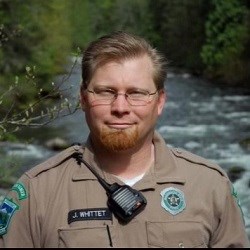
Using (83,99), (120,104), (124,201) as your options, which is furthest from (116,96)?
(124,201)

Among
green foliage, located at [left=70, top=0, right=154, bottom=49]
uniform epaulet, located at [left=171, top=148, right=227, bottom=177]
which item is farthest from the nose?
green foliage, located at [left=70, top=0, right=154, bottom=49]

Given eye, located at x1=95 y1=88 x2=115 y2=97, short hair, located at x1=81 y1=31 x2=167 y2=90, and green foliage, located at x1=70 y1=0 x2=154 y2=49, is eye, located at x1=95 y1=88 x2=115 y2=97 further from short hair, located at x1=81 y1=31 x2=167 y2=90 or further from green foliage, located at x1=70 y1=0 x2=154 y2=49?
green foliage, located at x1=70 y1=0 x2=154 y2=49

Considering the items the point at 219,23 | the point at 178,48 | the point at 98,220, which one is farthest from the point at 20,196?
the point at 219,23

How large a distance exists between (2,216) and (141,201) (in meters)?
0.48

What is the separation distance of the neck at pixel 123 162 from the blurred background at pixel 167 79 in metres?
0.46

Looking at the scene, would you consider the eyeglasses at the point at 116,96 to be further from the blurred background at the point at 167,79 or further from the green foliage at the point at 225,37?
the green foliage at the point at 225,37

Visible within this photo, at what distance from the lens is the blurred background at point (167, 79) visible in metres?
5.70

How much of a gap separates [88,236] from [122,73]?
56cm

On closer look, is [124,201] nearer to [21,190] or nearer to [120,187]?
[120,187]

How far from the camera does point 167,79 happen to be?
104 inches

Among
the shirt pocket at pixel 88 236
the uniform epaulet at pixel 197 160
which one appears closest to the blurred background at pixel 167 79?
the uniform epaulet at pixel 197 160

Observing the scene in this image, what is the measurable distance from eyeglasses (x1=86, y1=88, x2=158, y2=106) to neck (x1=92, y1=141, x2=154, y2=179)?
18cm

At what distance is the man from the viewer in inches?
87.4

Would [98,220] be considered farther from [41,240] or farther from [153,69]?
[153,69]
